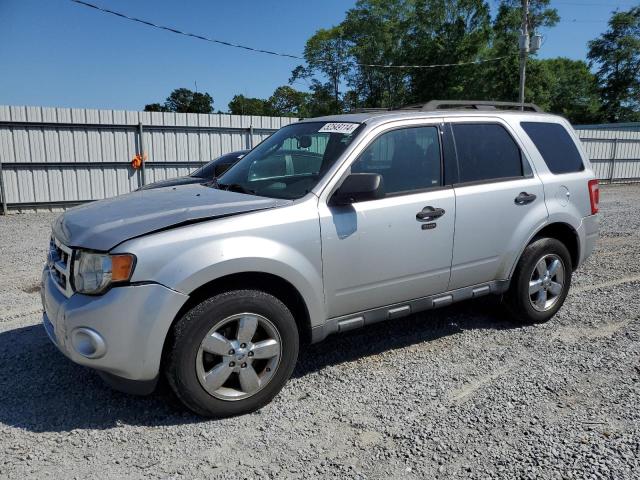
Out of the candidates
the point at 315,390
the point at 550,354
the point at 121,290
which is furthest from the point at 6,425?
the point at 550,354

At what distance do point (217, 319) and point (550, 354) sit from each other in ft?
8.88

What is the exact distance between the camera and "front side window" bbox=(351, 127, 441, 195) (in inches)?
145

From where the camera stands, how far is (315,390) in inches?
138

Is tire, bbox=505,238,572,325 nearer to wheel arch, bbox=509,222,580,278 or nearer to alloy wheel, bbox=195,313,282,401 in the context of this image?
wheel arch, bbox=509,222,580,278

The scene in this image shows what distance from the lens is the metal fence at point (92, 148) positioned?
12453 millimetres

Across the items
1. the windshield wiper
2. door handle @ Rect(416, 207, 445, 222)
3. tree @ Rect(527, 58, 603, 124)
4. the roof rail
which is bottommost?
door handle @ Rect(416, 207, 445, 222)

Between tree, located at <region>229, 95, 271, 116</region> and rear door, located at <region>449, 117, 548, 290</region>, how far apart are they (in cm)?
8814

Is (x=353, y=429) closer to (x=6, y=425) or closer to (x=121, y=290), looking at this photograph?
(x=121, y=290)

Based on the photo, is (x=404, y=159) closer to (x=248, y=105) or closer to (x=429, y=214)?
(x=429, y=214)

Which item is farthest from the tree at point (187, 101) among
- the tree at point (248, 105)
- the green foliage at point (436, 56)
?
the green foliage at point (436, 56)

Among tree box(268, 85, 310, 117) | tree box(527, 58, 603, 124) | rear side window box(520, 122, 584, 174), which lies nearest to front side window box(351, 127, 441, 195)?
rear side window box(520, 122, 584, 174)

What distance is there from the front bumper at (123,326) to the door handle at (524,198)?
2.88 meters

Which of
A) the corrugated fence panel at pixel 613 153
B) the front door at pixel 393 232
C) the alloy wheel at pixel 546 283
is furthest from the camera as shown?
the corrugated fence panel at pixel 613 153

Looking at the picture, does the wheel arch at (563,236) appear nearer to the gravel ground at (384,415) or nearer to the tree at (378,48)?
the gravel ground at (384,415)
